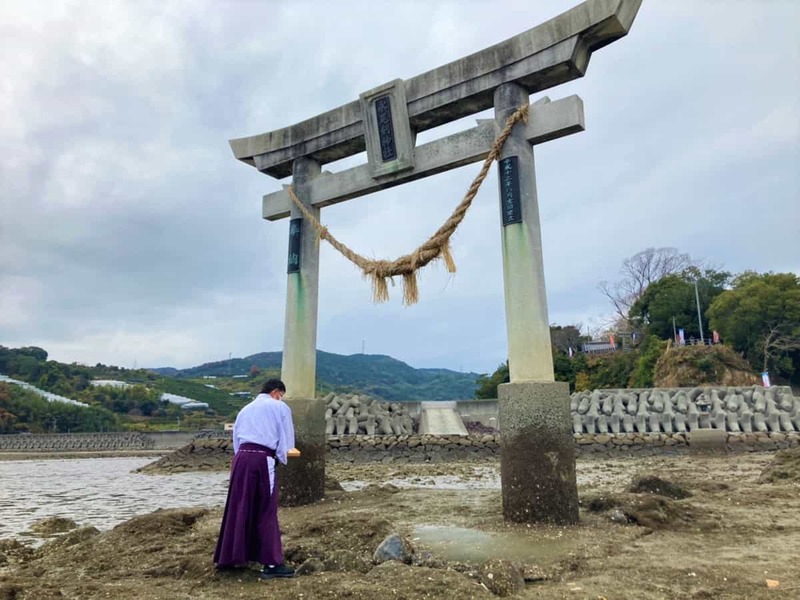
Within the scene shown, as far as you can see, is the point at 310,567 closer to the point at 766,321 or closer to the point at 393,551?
the point at 393,551

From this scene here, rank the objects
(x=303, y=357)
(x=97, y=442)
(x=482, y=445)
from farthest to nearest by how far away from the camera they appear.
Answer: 1. (x=97, y=442)
2. (x=482, y=445)
3. (x=303, y=357)

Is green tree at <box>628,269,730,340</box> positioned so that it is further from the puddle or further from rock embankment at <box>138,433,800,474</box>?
the puddle

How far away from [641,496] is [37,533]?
7047 mm

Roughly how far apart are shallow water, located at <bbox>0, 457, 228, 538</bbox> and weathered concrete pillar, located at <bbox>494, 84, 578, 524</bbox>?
5455 millimetres

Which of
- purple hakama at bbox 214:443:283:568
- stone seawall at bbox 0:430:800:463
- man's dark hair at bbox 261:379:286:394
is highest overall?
man's dark hair at bbox 261:379:286:394

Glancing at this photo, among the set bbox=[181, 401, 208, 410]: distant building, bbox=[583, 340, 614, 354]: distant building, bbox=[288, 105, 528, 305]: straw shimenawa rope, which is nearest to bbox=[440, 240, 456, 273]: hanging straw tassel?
bbox=[288, 105, 528, 305]: straw shimenawa rope

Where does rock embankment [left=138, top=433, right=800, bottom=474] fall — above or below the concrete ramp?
below

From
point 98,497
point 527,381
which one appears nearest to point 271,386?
point 527,381

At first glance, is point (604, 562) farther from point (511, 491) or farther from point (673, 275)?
point (673, 275)

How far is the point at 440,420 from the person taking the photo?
22.5m

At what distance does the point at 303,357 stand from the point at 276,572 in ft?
13.6

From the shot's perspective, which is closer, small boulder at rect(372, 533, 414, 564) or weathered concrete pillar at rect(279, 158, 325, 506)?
small boulder at rect(372, 533, 414, 564)

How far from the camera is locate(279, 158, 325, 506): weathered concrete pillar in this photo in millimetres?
7332

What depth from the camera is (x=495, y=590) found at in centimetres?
338
